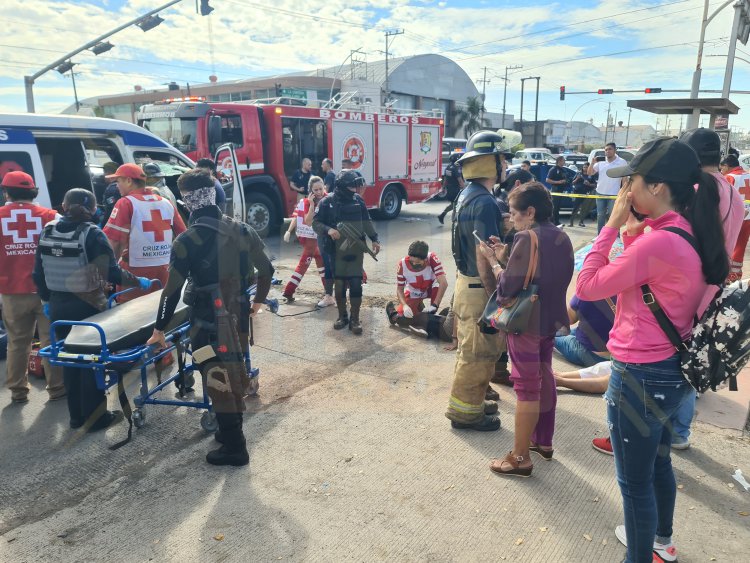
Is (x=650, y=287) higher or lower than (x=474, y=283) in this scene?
higher

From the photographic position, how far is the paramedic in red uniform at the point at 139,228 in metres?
4.72

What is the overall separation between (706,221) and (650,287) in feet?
0.97

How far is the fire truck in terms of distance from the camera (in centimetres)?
1106

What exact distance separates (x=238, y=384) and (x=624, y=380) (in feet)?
7.35

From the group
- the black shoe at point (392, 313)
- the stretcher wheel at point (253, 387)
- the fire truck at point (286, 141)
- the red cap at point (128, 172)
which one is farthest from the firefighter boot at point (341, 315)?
the fire truck at point (286, 141)

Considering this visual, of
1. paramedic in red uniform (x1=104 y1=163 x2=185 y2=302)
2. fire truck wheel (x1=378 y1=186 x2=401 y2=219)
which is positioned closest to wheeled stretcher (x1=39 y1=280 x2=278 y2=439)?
paramedic in red uniform (x1=104 y1=163 x2=185 y2=302)

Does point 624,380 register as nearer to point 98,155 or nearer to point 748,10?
point 98,155

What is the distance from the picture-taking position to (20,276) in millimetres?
4312

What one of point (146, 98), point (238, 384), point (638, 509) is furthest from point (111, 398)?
point (146, 98)

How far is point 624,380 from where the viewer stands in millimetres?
2070

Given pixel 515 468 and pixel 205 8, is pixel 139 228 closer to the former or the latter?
pixel 515 468

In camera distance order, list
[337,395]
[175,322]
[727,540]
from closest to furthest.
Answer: [727,540]
[175,322]
[337,395]

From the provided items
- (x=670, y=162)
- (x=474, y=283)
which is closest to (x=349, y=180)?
(x=474, y=283)

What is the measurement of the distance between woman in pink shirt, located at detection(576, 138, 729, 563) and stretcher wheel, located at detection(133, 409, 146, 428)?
10.0 ft
